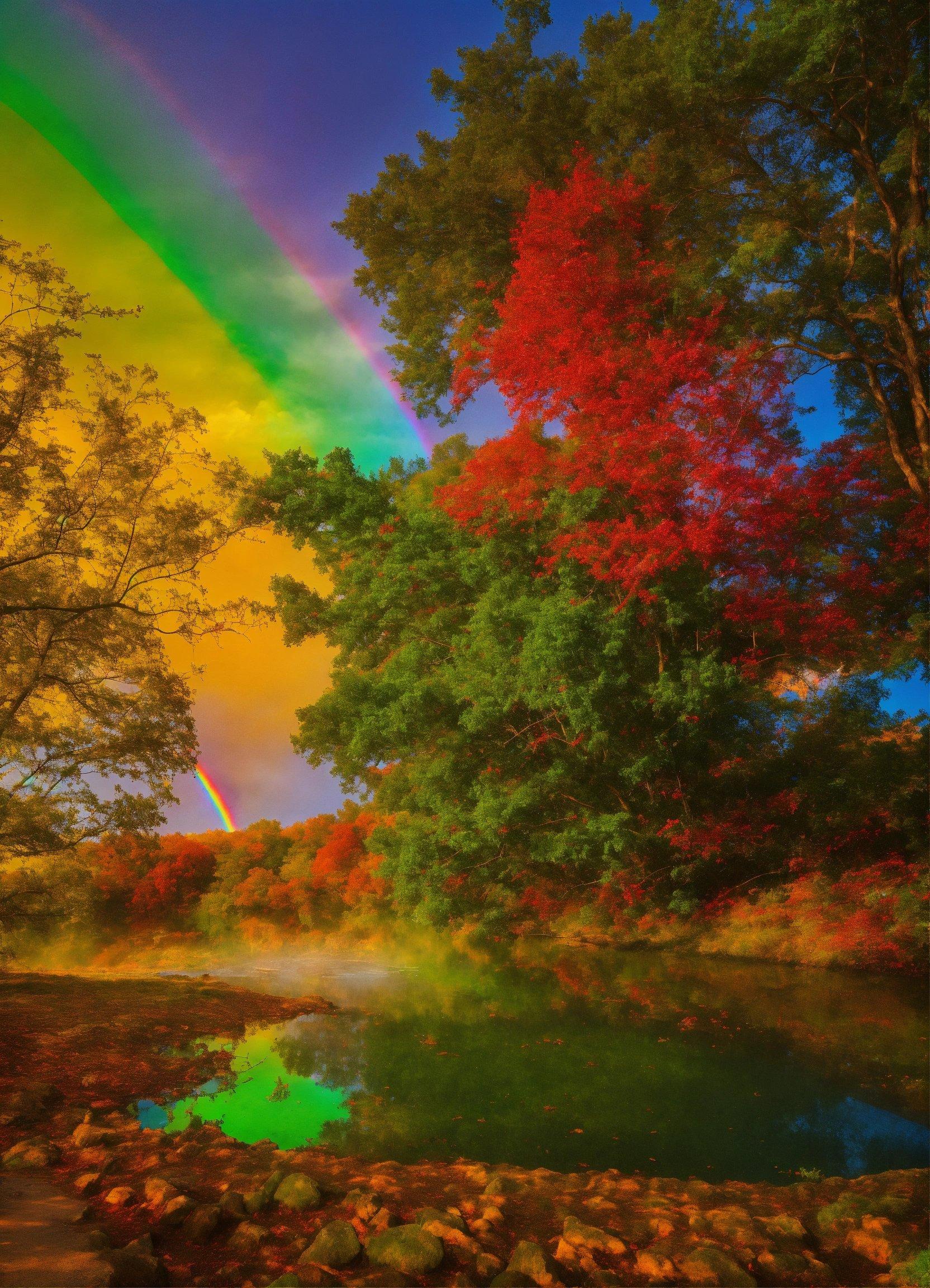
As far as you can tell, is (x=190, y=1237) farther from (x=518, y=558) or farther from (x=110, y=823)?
(x=518, y=558)

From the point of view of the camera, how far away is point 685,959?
15.3 meters

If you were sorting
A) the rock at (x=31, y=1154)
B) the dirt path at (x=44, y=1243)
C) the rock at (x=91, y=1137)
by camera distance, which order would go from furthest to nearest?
1. the rock at (x=91, y=1137)
2. the rock at (x=31, y=1154)
3. the dirt path at (x=44, y=1243)

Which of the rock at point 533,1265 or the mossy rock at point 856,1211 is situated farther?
the mossy rock at point 856,1211

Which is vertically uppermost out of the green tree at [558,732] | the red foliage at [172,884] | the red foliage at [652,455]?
the red foliage at [652,455]

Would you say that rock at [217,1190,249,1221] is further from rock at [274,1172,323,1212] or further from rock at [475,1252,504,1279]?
rock at [475,1252,504,1279]

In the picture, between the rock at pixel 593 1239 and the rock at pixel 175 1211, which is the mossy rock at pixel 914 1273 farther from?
the rock at pixel 175 1211

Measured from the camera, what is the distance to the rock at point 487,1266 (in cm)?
379

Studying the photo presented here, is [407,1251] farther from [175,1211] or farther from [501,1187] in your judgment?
[175,1211]

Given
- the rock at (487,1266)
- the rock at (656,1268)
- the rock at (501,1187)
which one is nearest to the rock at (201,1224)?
the rock at (487,1266)

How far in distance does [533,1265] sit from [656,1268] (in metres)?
0.76

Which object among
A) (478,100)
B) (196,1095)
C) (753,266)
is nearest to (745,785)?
(753,266)

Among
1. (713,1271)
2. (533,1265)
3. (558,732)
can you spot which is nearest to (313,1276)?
(533,1265)

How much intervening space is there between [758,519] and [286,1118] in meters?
11.2

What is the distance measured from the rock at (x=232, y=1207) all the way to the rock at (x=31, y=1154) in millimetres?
1715
